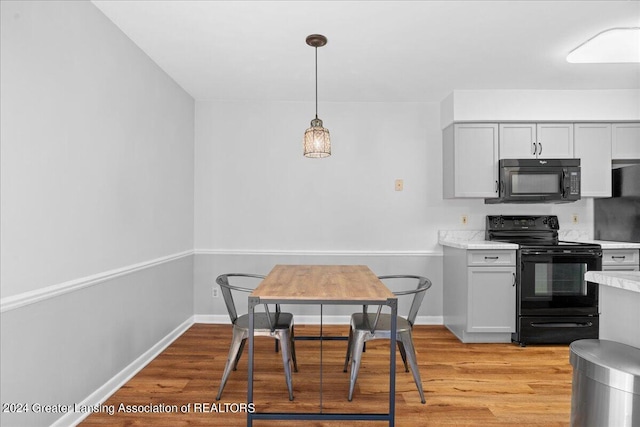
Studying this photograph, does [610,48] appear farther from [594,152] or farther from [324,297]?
[324,297]

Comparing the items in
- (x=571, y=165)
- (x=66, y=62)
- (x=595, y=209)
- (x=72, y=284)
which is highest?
(x=66, y=62)

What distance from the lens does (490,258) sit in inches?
137

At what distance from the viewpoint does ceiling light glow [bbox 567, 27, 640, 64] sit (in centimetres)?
263

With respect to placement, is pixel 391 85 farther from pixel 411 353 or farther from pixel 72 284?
pixel 72 284

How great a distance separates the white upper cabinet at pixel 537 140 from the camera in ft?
12.3

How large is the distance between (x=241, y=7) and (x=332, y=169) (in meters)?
2.10

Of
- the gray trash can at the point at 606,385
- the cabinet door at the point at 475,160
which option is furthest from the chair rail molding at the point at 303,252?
the gray trash can at the point at 606,385

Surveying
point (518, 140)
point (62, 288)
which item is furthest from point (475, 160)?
point (62, 288)

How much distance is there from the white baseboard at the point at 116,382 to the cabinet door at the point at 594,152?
421 cm

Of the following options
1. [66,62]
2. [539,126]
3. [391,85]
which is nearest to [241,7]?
[66,62]

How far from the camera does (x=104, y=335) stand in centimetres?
238

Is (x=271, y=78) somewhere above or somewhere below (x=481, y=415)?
above

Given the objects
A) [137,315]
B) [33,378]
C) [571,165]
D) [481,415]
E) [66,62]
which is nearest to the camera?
[33,378]

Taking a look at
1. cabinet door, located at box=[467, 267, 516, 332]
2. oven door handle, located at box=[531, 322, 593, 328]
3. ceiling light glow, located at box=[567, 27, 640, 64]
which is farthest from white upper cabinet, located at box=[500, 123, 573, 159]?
oven door handle, located at box=[531, 322, 593, 328]
